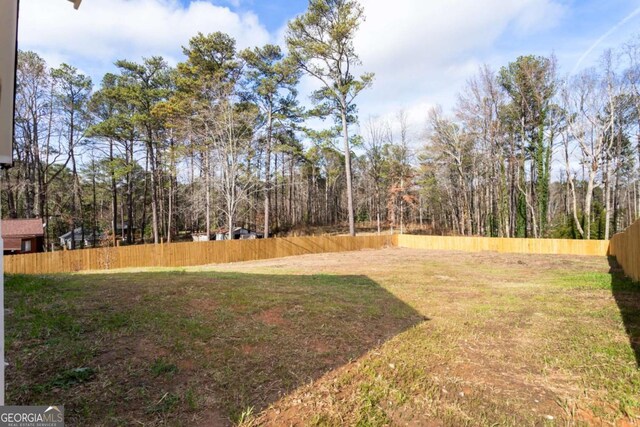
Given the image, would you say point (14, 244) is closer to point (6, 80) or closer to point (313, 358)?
point (313, 358)

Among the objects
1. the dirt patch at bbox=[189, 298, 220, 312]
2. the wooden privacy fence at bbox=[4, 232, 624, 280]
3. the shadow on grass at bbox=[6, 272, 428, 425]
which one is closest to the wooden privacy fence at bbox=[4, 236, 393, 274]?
the wooden privacy fence at bbox=[4, 232, 624, 280]

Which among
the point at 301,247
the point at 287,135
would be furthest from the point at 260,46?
the point at 301,247

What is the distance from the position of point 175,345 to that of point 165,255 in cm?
1363

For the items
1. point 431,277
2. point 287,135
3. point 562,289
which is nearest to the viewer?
point 562,289

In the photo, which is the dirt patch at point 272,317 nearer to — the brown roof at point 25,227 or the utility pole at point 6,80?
the utility pole at point 6,80

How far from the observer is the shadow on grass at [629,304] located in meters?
4.14

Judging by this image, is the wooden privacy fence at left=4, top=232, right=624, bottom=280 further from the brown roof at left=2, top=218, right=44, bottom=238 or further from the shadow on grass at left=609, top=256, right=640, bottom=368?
the brown roof at left=2, top=218, right=44, bottom=238

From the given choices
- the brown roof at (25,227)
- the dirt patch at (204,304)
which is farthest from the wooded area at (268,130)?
the dirt patch at (204,304)

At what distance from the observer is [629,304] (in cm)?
575

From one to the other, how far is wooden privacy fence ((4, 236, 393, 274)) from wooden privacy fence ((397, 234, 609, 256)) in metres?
7.28

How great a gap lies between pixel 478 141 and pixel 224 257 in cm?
2105

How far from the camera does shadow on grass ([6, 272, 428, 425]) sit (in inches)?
103

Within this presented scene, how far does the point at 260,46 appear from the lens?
856 inches

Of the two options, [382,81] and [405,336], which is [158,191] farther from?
[405,336]
